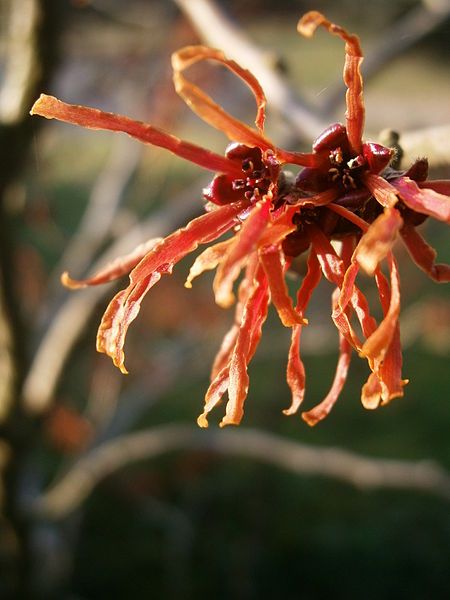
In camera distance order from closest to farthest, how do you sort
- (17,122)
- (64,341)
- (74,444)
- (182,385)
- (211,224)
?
(211,224) < (17,122) < (64,341) < (74,444) < (182,385)

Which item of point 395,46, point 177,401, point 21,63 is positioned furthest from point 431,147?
point 177,401

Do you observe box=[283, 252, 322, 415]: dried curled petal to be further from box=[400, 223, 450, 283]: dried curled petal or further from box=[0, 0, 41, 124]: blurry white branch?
box=[0, 0, 41, 124]: blurry white branch

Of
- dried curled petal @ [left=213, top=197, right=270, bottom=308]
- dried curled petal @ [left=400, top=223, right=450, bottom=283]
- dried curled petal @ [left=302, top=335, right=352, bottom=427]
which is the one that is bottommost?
dried curled petal @ [left=302, top=335, right=352, bottom=427]

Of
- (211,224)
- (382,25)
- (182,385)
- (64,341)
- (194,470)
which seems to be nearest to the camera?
(211,224)

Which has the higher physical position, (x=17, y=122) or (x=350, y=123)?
(x=350, y=123)

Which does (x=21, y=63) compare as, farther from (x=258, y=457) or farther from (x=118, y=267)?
(x=258, y=457)

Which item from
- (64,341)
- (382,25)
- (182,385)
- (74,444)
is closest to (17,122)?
(64,341)

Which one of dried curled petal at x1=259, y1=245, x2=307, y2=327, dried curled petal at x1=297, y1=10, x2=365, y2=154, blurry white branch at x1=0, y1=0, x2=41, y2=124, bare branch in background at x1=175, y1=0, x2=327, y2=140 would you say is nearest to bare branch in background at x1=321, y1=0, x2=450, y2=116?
bare branch in background at x1=175, y1=0, x2=327, y2=140

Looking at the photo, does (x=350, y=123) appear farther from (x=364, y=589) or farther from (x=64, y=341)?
(x=364, y=589)
